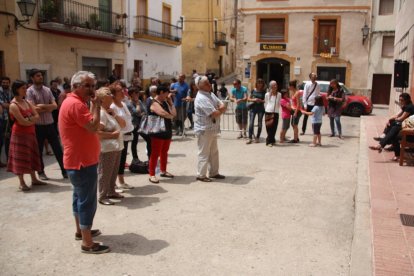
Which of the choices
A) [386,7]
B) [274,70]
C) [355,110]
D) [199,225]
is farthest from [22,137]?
[386,7]

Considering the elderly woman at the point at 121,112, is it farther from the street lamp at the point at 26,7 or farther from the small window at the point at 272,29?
the small window at the point at 272,29

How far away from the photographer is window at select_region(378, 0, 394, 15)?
25.7 m

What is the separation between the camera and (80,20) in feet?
57.1

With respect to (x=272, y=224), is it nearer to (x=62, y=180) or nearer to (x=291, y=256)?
(x=291, y=256)

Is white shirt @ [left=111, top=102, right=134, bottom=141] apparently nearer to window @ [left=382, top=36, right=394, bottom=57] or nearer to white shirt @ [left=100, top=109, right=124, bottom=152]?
white shirt @ [left=100, top=109, right=124, bottom=152]

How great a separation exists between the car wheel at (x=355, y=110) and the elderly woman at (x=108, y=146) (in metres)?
14.4

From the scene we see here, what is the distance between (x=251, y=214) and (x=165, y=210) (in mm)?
1109

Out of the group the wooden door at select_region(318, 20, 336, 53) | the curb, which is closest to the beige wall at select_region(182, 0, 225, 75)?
the wooden door at select_region(318, 20, 336, 53)

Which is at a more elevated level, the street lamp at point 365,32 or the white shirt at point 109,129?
the street lamp at point 365,32

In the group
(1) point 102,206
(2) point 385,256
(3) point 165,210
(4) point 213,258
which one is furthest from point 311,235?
(1) point 102,206

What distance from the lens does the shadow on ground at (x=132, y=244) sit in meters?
4.21

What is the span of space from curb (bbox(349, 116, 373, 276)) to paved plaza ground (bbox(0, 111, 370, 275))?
9 cm

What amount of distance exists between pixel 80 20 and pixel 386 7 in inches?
733

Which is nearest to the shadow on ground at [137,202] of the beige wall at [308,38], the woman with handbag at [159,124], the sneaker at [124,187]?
the sneaker at [124,187]
